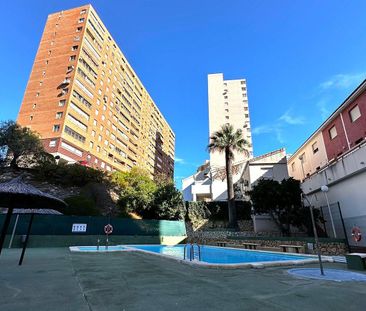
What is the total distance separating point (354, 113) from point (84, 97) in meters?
46.7

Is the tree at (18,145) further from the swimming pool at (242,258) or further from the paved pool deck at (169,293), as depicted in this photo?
the paved pool deck at (169,293)

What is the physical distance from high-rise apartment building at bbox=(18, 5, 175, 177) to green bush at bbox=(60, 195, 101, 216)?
18.8m

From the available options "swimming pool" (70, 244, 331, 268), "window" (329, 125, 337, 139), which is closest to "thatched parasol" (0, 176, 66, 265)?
"swimming pool" (70, 244, 331, 268)

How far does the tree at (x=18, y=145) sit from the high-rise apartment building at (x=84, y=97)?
276 inches

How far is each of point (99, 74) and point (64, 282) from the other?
57673 millimetres

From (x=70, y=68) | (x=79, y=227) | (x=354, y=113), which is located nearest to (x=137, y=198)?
(x=79, y=227)

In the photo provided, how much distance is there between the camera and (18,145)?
107ft

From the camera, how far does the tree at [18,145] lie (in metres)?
32.7

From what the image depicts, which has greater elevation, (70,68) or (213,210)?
(70,68)

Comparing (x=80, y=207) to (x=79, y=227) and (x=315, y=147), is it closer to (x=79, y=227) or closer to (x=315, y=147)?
(x=79, y=227)

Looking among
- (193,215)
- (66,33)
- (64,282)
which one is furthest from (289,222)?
(66,33)

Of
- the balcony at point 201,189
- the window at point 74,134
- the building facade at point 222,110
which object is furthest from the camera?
the building facade at point 222,110

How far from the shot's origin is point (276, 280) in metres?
6.71

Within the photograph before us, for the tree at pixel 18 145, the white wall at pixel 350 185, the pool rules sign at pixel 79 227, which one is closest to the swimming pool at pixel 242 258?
the pool rules sign at pixel 79 227
